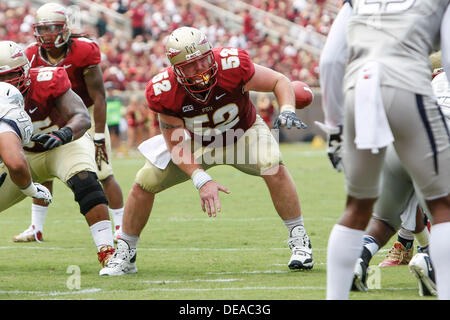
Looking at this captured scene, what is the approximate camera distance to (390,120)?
10.5ft

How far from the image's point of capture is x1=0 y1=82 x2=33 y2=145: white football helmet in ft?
14.3

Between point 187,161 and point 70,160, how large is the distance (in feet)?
2.70

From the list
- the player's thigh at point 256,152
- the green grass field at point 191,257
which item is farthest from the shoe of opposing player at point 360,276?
the player's thigh at point 256,152

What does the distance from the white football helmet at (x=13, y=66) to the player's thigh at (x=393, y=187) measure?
2.35 m

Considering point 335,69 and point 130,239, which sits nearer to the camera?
point 335,69

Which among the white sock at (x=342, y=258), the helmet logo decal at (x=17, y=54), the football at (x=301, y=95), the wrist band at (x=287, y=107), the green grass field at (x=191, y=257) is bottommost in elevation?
the green grass field at (x=191, y=257)

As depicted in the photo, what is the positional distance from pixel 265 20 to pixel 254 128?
62.3 feet

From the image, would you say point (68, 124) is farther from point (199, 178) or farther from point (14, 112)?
point (199, 178)

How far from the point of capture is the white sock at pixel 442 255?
125 inches

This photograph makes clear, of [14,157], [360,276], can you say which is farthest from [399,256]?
[14,157]

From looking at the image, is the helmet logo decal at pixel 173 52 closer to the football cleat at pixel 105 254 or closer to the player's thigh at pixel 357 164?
the football cleat at pixel 105 254

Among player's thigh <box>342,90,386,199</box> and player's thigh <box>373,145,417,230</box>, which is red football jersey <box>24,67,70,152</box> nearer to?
player's thigh <box>373,145,417,230</box>
